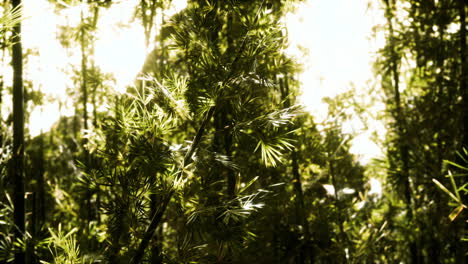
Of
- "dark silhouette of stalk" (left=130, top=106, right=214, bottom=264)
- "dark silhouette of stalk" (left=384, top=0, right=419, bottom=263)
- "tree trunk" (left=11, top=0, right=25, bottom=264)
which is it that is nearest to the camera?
"dark silhouette of stalk" (left=130, top=106, right=214, bottom=264)

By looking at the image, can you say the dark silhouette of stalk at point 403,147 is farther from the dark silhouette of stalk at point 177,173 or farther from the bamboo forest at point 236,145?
the dark silhouette of stalk at point 177,173

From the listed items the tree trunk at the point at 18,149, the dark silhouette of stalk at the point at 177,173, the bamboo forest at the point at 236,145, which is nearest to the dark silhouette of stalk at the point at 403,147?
the bamboo forest at the point at 236,145

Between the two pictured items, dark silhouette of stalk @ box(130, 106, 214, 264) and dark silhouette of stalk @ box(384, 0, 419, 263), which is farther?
dark silhouette of stalk @ box(384, 0, 419, 263)

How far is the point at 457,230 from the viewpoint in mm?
3639

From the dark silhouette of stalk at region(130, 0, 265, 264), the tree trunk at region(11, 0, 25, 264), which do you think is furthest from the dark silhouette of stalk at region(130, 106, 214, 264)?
the tree trunk at region(11, 0, 25, 264)

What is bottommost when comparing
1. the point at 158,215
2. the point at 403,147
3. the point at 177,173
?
the point at 158,215

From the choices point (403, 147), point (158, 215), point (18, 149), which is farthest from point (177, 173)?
point (403, 147)

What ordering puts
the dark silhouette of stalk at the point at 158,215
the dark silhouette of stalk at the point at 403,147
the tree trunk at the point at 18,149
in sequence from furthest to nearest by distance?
the dark silhouette of stalk at the point at 403,147 < the tree trunk at the point at 18,149 < the dark silhouette of stalk at the point at 158,215

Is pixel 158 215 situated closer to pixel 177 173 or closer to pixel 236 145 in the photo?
pixel 177 173

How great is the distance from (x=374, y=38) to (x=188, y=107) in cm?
366

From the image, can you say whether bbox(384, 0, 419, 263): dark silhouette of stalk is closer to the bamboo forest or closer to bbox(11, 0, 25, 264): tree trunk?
the bamboo forest

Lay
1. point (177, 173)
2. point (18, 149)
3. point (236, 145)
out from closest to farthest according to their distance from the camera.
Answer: point (177, 173), point (18, 149), point (236, 145)

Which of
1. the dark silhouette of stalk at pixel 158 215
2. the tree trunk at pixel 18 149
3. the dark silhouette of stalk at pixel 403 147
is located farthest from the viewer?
Result: the dark silhouette of stalk at pixel 403 147

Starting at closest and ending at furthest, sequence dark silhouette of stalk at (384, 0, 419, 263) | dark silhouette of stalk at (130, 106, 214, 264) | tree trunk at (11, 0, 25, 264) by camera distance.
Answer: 1. dark silhouette of stalk at (130, 106, 214, 264)
2. tree trunk at (11, 0, 25, 264)
3. dark silhouette of stalk at (384, 0, 419, 263)
